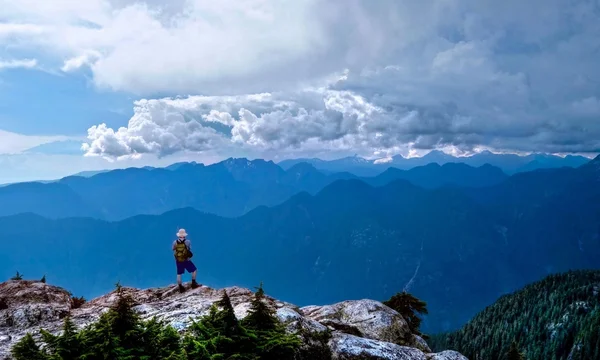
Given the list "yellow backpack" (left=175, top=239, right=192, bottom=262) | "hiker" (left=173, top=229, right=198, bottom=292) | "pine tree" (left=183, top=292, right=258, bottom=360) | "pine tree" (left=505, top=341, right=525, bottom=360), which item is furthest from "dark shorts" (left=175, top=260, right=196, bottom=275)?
"pine tree" (left=505, top=341, right=525, bottom=360)

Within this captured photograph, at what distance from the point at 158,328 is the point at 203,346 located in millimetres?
2914

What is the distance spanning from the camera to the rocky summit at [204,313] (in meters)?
16.0

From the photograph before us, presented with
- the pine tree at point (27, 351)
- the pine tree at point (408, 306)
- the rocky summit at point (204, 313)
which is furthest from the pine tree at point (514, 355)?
the pine tree at point (27, 351)

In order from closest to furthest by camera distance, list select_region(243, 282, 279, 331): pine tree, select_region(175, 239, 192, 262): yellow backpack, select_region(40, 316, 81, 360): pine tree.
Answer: select_region(40, 316, 81, 360): pine tree
select_region(243, 282, 279, 331): pine tree
select_region(175, 239, 192, 262): yellow backpack

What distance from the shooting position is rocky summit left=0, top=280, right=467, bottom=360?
52.4 ft

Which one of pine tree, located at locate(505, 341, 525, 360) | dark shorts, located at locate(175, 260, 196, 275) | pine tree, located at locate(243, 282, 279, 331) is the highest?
dark shorts, located at locate(175, 260, 196, 275)

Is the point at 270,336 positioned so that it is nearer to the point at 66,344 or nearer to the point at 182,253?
the point at 66,344

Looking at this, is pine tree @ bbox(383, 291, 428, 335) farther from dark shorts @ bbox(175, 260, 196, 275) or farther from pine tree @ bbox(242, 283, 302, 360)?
pine tree @ bbox(242, 283, 302, 360)

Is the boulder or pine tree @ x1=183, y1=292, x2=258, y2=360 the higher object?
the boulder

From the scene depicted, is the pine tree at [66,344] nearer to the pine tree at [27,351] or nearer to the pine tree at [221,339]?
the pine tree at [27,351]

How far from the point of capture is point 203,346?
38.4ft

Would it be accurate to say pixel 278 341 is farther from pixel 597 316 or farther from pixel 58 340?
pixel 597 316

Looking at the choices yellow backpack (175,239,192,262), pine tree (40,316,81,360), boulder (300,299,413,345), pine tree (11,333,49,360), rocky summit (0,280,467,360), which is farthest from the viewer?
yellow backpack (175,239,192,262)

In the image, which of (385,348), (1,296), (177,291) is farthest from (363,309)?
(1,296)
